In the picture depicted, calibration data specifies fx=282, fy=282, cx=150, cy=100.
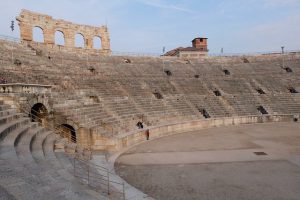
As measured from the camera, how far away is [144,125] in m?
23.8

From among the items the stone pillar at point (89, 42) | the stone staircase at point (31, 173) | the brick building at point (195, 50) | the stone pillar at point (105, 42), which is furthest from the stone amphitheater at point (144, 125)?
the brick building at point (195, 50)

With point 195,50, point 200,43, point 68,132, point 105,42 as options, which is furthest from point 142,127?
point 200,43

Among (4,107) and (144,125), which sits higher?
(4,107)

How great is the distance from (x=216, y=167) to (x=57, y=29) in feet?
80.5

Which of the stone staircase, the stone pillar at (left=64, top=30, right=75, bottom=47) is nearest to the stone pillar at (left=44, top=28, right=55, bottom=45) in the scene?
the stone pillar at (left=64, top=30, right=75, bottom=47)

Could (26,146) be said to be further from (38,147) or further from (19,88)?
(19,88)

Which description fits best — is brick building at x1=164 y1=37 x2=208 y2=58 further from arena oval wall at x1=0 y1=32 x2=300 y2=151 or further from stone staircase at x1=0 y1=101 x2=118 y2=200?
stone staircase at x1=0 y1=101 x2=118 y2=200

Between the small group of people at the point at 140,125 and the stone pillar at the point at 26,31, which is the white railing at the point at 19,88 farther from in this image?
the stone pillar at the point at 26,31

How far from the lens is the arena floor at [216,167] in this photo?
10523 mm

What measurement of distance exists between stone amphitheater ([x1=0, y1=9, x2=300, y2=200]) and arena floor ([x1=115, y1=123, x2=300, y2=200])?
0.18 ft

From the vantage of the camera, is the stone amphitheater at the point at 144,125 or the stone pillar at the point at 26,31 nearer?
the stone amphitheater at the point at 144,125

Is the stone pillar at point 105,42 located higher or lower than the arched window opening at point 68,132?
higher

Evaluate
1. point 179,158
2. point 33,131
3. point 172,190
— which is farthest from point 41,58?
point 172,190

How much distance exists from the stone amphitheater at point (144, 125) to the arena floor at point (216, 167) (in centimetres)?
6
